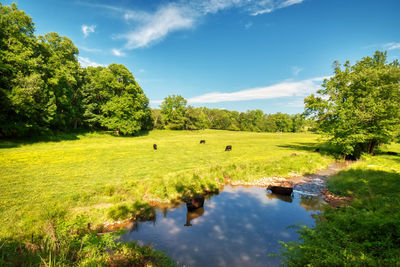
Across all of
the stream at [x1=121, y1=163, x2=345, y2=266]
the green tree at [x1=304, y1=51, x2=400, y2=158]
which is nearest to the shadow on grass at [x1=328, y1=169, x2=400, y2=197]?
the stream at [x1=121, y1=163, x2=345, y2=266]

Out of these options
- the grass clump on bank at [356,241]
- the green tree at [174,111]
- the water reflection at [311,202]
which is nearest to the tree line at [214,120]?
the green tree at [174,111]

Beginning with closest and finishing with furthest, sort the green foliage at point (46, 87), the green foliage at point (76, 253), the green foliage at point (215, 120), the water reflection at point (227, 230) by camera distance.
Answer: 1. the green foliage at point (76, 253)
2. the water reflection at point (227, 230)
3. the green foliage at point (46, 87)
4. the green foliage at point (215, 120)

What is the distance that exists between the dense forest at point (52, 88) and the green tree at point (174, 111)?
14926mm

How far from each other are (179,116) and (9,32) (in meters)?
59.3

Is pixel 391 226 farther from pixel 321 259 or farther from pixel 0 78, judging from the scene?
pixel 0 78

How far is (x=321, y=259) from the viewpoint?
16.9 feet

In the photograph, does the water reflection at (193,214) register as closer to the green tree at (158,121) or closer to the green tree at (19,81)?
the green tree at (19,81)

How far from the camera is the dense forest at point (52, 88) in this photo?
23.1 meters

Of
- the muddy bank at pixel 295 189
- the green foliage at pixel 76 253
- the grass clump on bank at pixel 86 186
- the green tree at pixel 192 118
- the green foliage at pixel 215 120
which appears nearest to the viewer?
the green foliage at pixel 76 253

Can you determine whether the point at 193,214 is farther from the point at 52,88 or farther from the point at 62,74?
Result: the point at 62,74

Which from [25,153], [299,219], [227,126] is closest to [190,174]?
[299,219]

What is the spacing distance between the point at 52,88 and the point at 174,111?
53.5 m

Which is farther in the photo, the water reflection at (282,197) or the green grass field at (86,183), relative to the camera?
the water reflection at (282,197)

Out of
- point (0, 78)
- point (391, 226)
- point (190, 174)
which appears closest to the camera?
point (391, 226)
